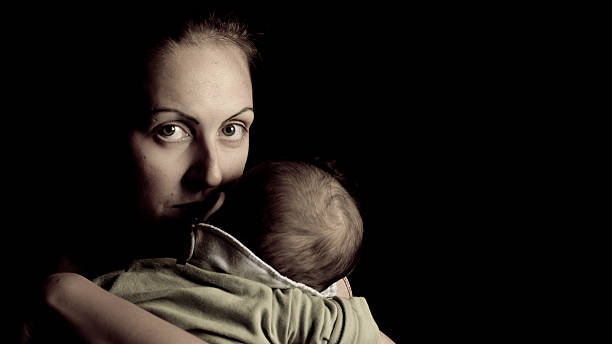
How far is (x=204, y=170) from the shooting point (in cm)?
112

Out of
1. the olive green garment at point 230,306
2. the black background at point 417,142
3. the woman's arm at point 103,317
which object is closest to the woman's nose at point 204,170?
the olive green garment at point 230,306

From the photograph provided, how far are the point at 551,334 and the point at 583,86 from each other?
0.61 metres

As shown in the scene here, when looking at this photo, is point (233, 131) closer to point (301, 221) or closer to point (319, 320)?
point (301, 221)

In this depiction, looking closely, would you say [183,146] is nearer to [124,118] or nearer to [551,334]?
[124,118]

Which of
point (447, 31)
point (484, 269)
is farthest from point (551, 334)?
point (447, 31)

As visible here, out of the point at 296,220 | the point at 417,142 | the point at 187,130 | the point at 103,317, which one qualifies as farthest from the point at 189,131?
the point at 417,142

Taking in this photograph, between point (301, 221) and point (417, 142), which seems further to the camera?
point (417, 142)

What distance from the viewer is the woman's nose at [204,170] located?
1113 mm

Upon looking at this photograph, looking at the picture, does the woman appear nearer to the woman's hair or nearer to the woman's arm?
the woman's hair

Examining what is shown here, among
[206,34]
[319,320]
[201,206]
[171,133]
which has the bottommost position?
[319,320]

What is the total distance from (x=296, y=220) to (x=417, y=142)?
2.18 feet

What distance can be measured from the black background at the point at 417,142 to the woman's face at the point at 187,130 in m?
0.30

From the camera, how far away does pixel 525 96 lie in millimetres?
1532

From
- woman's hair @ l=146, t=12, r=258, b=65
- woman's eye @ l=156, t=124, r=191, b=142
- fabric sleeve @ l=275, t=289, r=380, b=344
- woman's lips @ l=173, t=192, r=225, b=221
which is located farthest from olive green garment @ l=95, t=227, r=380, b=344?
woman's hair @ l=146, t=12, r=258, b=65
